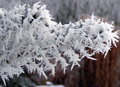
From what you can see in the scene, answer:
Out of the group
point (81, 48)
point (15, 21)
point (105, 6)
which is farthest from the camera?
point (105, 6)

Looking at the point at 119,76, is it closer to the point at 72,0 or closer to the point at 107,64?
the point at 107,64

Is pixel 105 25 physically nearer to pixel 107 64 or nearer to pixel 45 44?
pixel 45 44

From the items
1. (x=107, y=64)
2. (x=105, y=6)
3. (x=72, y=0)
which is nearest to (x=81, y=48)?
(x=107, y=64)

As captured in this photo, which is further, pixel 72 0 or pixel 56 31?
pixel 72 0

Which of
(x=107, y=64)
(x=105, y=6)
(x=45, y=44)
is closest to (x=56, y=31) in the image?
(x=45, y=44)

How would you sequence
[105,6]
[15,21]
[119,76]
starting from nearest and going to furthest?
[15,21]
[119,76]
[105,6]

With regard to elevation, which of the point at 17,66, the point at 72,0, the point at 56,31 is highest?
the point at 72,0

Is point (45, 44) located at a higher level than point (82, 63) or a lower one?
lower
